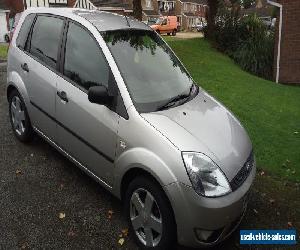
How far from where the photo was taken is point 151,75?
452 centimetres

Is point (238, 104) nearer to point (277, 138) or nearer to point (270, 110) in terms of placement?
point (270, 110)

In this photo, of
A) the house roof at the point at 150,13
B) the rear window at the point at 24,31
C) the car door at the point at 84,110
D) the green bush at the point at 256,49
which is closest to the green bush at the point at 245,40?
the green bush at the point at 256,49

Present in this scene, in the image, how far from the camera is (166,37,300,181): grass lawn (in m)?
6.33

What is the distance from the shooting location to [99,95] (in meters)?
4.00

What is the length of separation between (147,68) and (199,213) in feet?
6.25

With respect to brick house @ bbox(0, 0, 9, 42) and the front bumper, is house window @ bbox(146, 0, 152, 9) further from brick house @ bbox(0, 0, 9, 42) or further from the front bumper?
the front bumper

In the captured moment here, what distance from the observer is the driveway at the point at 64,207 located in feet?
13.2

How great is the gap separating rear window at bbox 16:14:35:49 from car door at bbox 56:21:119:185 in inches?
45.9

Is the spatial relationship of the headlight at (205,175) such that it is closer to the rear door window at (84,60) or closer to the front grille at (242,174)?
the front grille at (242,174)

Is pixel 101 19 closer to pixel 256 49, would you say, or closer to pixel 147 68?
pixel 147 68

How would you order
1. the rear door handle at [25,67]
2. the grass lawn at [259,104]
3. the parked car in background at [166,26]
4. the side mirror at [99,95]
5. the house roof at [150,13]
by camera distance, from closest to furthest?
the side mirror at [99,95], the rear door handle at [25,67], the grass lawn at [259,104], the parked car in background at [166,26], the house roof at [150,13]

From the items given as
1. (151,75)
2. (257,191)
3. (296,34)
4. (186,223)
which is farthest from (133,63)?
(296,34)

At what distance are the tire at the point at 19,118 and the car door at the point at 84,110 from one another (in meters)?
1.10

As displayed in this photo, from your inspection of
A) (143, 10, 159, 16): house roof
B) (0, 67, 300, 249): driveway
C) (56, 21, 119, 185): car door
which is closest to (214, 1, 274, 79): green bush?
(0, 67, 300, 249): driveway
